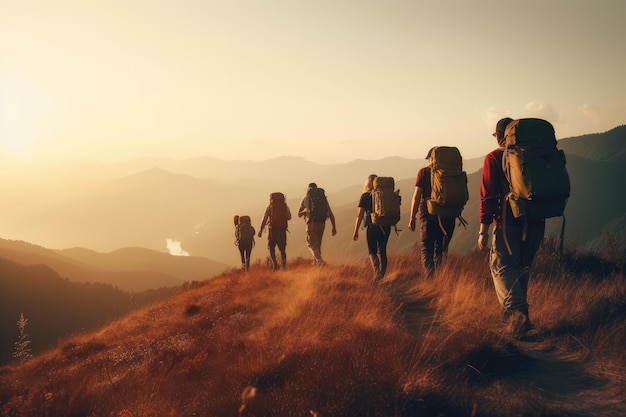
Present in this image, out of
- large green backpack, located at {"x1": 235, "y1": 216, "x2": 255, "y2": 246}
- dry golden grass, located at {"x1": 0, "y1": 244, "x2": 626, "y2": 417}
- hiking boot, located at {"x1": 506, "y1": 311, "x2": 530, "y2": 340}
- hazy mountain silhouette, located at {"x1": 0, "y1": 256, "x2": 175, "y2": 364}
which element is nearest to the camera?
dry golden grass, located at {"x1": 0, "y1": 244, "x2": 626, "y2": 417}

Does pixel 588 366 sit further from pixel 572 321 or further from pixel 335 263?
pixel 335 263

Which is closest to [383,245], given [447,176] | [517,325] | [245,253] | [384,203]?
[384,203]

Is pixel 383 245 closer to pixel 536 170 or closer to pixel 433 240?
pixel 433 240

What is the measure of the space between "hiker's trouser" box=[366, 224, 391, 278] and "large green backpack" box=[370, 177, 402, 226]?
20 cm

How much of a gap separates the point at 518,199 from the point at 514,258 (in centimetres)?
82

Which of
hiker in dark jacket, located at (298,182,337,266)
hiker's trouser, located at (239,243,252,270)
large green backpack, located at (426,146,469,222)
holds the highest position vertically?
large green backpack, located at (426,146,469,222)

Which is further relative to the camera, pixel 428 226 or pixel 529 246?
pixel 428 226

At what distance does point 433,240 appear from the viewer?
8609 millimetres

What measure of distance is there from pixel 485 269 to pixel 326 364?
5964 millimetres

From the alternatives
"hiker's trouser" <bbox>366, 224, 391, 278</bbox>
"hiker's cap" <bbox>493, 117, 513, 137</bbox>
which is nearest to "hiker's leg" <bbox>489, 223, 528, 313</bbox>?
"hiker's cap" <bbox>493, 117, 513, 137</bbox>

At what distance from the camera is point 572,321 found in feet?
16.5

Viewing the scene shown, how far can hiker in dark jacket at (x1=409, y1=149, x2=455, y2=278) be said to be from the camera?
833cm

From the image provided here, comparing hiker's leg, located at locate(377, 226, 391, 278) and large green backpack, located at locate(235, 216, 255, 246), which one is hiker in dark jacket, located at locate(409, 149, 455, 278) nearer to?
hiker's leg, located at locate(377, 226, 391, 278)

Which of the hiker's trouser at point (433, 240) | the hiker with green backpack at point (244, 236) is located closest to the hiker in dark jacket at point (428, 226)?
the hiker's trouser at point (433, 240)
